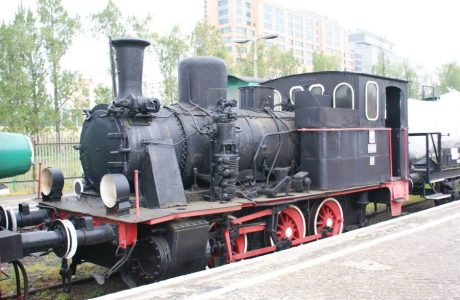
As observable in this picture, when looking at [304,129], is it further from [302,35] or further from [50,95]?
[302,35]

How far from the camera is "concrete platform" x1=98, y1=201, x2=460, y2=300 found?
15.3ft

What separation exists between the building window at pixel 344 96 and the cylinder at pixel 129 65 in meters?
4.08

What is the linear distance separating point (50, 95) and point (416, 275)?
1642 centimetres

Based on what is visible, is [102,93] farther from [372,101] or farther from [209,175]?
[209,175]

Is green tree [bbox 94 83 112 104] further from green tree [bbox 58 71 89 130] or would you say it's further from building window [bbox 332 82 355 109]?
building window [bbox 332 82 355 109]

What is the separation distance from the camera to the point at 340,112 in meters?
8.30

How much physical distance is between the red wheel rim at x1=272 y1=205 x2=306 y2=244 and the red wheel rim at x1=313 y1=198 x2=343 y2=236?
36 cm

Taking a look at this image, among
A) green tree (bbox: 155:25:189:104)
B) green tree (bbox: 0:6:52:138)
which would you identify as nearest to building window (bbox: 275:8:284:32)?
green tree (bbox: 155:25:189:104)

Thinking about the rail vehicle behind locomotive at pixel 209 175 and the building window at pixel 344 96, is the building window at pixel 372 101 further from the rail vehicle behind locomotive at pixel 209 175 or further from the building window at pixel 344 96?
the building window at pixel 344 96

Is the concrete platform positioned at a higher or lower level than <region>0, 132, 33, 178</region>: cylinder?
lower

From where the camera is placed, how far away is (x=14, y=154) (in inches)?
189

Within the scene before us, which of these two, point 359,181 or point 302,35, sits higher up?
point 302,35

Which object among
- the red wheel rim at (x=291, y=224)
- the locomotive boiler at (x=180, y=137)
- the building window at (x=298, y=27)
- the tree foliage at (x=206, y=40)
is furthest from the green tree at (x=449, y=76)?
the locomotive boiler at (x=180, y=137)

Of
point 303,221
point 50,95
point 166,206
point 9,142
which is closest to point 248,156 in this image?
point 303,221
